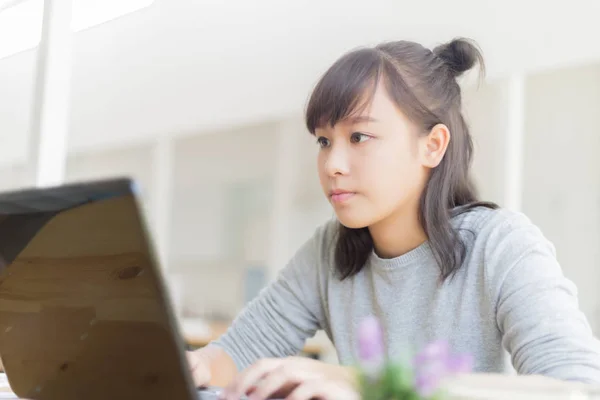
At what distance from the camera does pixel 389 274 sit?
134 centimetres

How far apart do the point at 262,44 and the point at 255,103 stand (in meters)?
1.18

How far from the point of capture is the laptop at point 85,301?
0.60 m

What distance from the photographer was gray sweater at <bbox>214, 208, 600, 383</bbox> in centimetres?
96

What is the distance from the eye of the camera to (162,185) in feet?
21.0

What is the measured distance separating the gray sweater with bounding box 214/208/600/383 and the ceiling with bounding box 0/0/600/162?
3.98 ft

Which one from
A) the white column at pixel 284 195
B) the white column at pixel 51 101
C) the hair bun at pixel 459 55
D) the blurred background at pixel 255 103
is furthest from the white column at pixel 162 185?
the hair bun at pixel 459 55

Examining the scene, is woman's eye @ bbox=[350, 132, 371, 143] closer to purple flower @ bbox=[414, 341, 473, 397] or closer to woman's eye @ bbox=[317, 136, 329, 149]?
woman's eye @ bbox=[317, 136, 329, 149]

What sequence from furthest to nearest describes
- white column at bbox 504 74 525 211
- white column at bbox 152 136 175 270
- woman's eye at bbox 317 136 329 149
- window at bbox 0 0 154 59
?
white column at bbox 152 136 175 270
white column at bbox 504 74 525 211
window at bbox 0 0 154 59
woman's eye at bbox 317 136 329 149

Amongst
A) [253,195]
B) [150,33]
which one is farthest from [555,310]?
[253,195]

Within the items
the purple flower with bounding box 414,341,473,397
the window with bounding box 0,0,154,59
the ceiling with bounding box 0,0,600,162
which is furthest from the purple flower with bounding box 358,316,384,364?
the ceiling with bounding box 0,0,600,162

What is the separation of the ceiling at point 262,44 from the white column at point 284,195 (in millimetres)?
428

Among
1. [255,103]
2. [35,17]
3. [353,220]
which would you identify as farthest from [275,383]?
[255,103]

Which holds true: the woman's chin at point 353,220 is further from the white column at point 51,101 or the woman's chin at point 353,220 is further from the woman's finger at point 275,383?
the white column at point 51,101

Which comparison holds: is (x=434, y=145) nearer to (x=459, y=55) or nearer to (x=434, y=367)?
(x=459, y=55)
